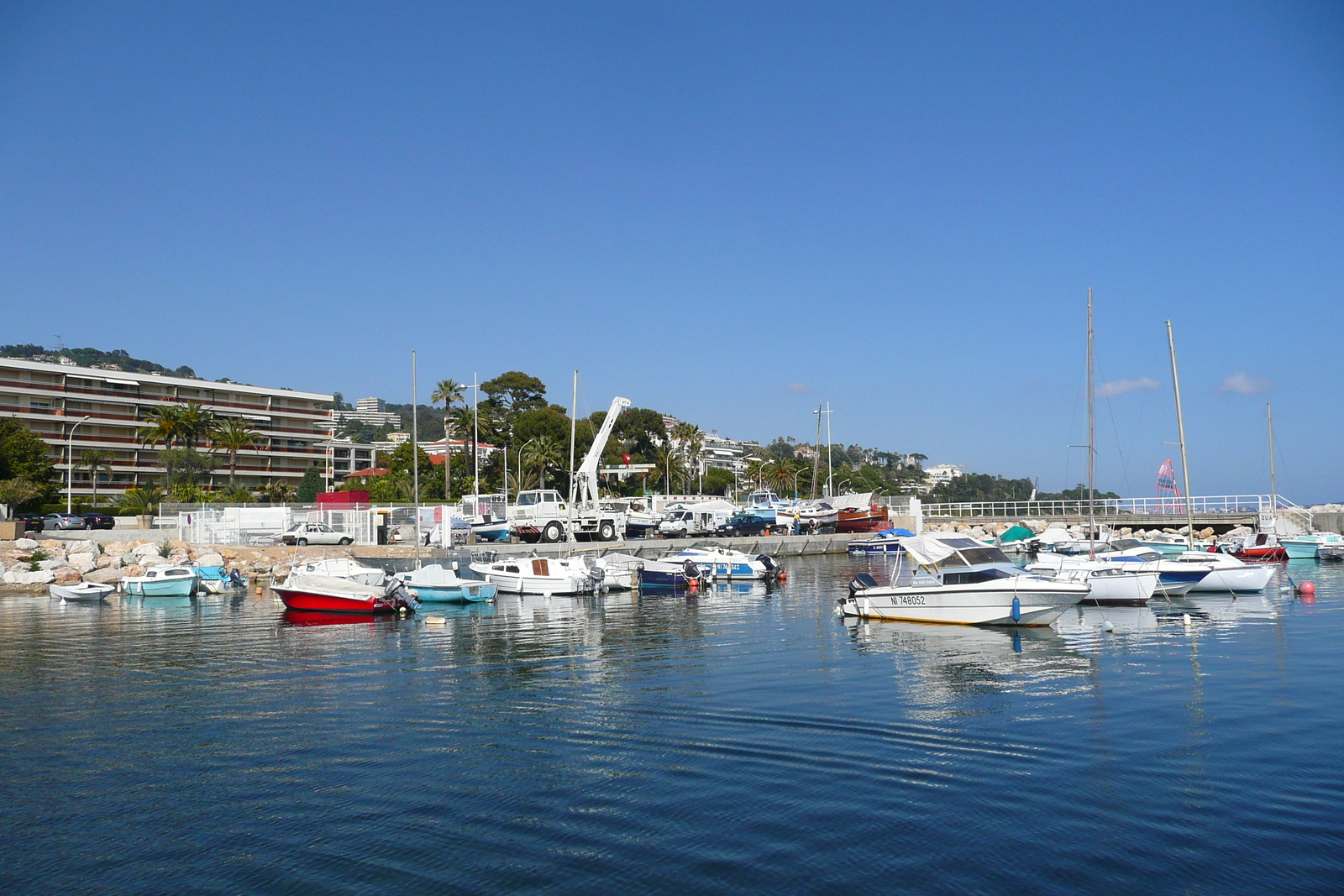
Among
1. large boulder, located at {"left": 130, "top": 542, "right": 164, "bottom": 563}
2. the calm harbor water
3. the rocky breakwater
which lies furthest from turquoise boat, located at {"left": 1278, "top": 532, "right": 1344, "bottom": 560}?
large boulder, located at {"left": 130, "top": 542, "right": 164, "bottom": 563}

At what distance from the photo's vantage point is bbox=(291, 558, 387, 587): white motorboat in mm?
37312

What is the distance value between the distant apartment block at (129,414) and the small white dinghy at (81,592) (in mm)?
53489

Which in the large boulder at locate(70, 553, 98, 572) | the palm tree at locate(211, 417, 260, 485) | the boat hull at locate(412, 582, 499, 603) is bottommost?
the boat hull at locate(412, 582, 499, 603)

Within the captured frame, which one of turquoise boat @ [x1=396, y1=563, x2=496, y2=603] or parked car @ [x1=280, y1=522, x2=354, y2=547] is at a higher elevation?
parked car @ [x1=280, y1=522, x2=354, y2=547]

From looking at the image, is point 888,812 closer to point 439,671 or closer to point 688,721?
point 688,721

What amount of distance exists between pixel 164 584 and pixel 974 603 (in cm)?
3567

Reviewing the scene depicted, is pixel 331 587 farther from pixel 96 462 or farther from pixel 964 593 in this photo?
pixel 96 462

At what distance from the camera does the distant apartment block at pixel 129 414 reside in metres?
94.5

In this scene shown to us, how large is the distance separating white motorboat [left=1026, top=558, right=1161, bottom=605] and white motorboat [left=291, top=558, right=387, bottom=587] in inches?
1014

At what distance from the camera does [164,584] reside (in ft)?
141

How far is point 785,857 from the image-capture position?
35.5ft

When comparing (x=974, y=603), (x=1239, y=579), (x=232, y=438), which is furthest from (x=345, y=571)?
(x=232, y=438)

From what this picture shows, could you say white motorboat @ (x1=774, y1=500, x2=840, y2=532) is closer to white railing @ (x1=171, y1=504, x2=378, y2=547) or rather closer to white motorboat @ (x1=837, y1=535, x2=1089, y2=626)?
white railing @ (x1=171, y1=504, x2=378, y2=547)

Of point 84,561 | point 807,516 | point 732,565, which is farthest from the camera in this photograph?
point 807,516
